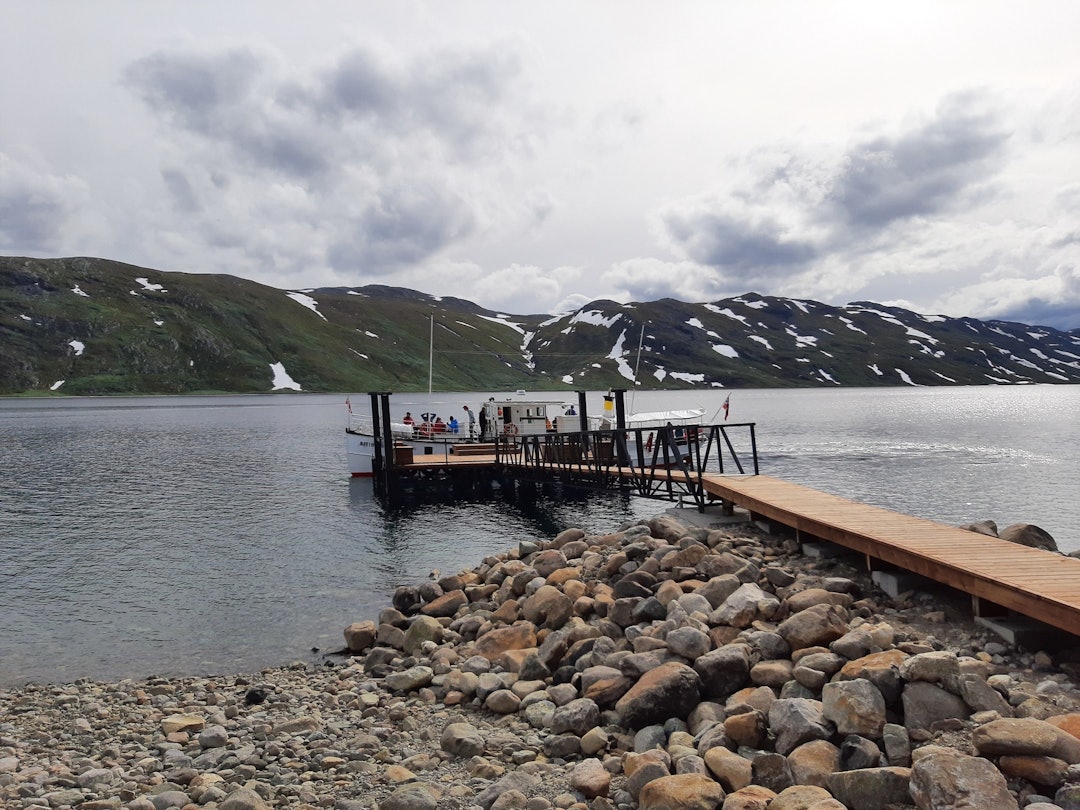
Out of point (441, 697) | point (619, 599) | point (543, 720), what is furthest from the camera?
point (619, 599)

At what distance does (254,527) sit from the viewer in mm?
34188

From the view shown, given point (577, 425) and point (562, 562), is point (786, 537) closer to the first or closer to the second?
point (562, 562)

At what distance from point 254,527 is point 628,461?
17.8 metres

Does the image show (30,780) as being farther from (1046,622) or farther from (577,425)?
(577,425)

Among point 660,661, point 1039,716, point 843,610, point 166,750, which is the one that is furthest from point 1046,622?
point 166,750

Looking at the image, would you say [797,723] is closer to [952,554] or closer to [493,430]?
[952,554]

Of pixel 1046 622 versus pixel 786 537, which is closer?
pixel 1046 622

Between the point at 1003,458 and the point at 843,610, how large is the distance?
54730 millimetres

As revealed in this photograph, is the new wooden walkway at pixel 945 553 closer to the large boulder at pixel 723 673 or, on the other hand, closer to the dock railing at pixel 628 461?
the large boulder at pixel 723 673

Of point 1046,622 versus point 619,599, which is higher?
point 1046,622

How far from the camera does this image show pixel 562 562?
63.4 ft

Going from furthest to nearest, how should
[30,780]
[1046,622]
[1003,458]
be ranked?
[1003,458]
[30,780]
[1046,622]

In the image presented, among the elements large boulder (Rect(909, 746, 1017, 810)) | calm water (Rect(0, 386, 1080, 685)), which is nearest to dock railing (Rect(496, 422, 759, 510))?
calm water (Rect(0, 386, 1080, 685))

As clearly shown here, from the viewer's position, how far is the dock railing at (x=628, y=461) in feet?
87.5
